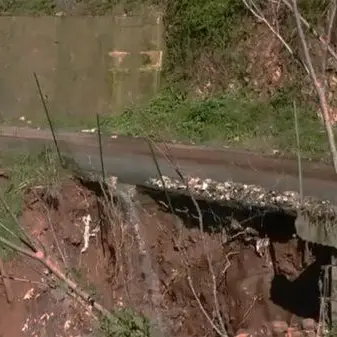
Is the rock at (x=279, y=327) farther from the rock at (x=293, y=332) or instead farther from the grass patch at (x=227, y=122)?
the grass patch at (x=227, y=122)

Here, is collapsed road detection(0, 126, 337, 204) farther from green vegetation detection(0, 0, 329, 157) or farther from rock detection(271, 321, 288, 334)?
rock detection(271, 321, 288, 334)

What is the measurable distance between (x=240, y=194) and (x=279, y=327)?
1.66m

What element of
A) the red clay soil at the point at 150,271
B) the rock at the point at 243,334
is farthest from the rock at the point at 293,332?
the rock at the point at 243,334

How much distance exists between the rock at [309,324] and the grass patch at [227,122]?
3540 mm

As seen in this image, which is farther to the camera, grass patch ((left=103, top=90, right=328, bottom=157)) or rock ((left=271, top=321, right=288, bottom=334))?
grass patch ((left=103, top=90, right=328, bottom=157))

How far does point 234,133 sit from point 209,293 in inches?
202

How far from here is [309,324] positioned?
818 centimetres

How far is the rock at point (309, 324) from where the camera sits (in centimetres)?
807

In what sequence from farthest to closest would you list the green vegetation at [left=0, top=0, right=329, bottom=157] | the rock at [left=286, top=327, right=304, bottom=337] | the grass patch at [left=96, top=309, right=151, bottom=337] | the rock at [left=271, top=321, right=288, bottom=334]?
the green vegetation at [left=0, top=0, right=329, bottom=157], the rock at [left=271, top=321, right=288, bottom=334], the rock at [left=286, top=327, right=304, bottom=337], the grass patch at [left=96, top=309, right=151, bottom=337]

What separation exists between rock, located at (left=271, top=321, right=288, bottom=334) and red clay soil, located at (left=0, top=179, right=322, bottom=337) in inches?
0.5

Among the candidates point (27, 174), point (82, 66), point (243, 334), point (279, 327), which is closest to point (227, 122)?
point (27, 174)

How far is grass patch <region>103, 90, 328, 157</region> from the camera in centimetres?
1231

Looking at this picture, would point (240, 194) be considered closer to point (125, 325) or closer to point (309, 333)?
point (309, 333)

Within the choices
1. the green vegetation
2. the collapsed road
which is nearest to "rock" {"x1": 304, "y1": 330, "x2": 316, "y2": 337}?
the collapsed road
